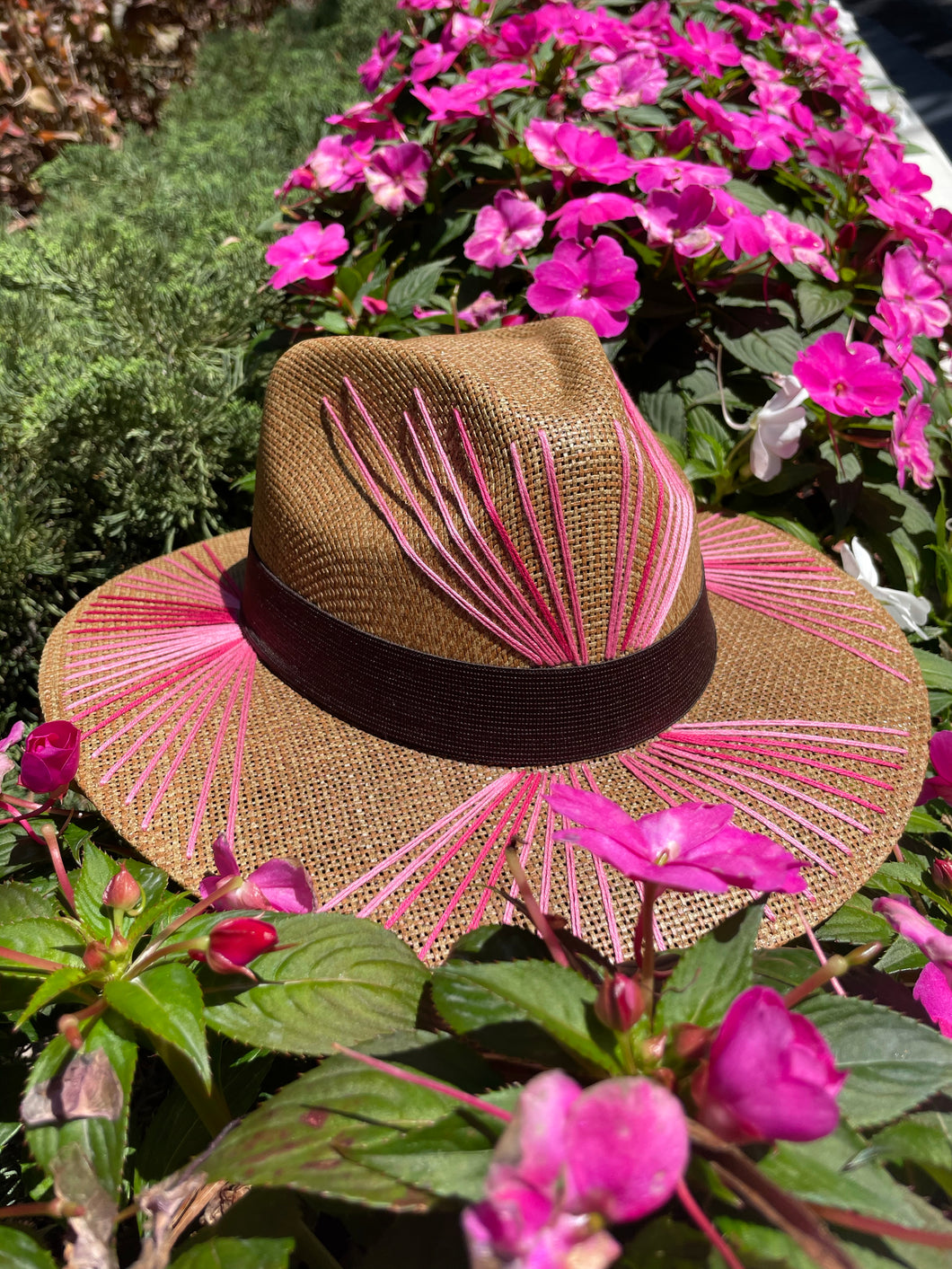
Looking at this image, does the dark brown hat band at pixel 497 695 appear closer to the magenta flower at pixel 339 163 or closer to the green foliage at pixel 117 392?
the green foliage at pixel 117 392

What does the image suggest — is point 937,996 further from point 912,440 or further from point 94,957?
point 912,440

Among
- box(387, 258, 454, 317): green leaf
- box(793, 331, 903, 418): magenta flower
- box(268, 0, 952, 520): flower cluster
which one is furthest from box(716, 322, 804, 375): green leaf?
box(387, 258, 454, 317): green leaf

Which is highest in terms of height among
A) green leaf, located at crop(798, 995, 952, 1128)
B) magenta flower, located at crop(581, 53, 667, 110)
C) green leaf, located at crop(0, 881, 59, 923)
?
magenta flower, located at crop(581, 53, 667, 110)

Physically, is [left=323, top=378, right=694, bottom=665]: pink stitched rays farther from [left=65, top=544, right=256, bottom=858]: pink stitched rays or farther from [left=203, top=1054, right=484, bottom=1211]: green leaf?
[left=203, top=1054, right=484, bottom=1211]: green leaf

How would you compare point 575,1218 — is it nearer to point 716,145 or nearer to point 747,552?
point 747,552

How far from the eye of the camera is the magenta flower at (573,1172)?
32 cm

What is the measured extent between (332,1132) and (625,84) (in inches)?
84.4

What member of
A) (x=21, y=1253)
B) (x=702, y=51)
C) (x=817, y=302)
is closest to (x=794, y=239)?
(x=817, y=302)

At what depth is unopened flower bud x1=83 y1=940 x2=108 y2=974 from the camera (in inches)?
25.4

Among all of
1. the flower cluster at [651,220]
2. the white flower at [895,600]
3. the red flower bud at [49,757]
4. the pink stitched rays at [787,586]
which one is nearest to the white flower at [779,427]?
the flower cluster at [651,220]

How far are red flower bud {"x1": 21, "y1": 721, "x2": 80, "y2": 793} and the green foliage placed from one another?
2.87 feet

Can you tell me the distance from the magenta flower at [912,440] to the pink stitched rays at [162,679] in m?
1.07

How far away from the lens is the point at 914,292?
1611mm

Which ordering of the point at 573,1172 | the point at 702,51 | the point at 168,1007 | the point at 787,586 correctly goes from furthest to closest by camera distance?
the point at 702,51 → the point at 787,586 → the point at 168,1007 → the point at 573,1172
